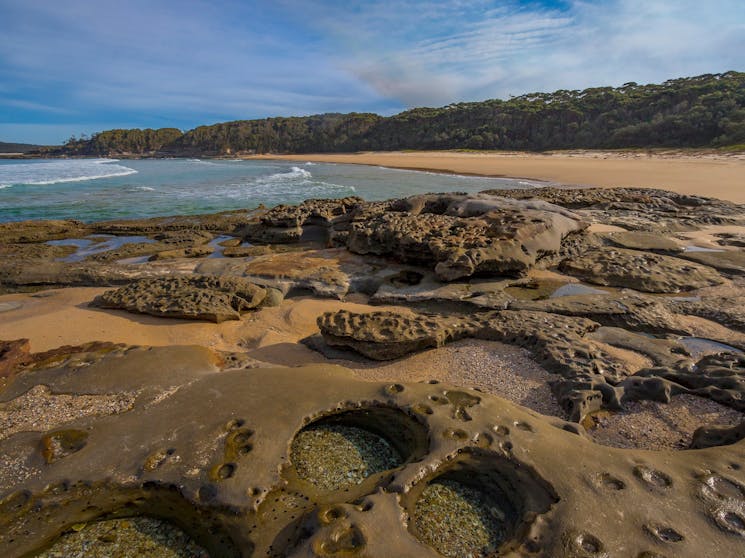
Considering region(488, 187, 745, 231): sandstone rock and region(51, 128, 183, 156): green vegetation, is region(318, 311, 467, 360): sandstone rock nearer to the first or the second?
region(488, 187, 745, 231): sandstone rock

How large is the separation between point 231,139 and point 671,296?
83747mm

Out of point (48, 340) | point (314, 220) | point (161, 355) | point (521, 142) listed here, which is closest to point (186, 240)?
point (314, 220)

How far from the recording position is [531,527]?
1680 millimetres

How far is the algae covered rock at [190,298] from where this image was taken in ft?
14.8

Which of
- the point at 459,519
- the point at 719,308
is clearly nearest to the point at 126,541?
the point at 459,519

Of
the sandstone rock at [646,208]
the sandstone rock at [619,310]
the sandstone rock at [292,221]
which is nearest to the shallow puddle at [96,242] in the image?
the sandstone rock at [292,221]

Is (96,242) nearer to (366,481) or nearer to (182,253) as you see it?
(182,253)

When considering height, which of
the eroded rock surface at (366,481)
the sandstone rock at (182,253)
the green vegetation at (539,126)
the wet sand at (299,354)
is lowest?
the wet sand at (299,354)

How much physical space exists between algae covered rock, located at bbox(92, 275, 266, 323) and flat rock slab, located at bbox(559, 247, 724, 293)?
14.1 feet

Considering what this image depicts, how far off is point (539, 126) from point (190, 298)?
45.5 m

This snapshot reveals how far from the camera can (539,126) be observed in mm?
42812

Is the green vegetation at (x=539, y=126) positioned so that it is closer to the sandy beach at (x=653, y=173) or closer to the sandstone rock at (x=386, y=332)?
the sandy beach at (x=653, y=173)

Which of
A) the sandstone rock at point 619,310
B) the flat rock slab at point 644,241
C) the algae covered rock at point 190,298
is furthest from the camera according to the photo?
the flat rock slab at point 644,241

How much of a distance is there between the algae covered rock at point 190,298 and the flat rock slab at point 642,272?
429 cm
